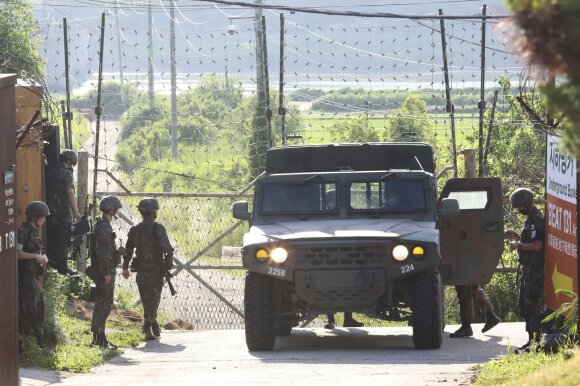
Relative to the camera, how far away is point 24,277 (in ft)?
39.3

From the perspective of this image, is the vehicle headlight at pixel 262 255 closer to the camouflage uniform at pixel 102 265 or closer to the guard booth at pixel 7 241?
the camouflage uniform at pixel 102 265

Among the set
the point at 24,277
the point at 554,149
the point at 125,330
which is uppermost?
the point at 554,149

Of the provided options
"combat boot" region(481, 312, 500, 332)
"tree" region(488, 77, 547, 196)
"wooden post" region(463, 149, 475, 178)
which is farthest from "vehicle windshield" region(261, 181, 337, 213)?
"tree" region(488, 77, 547, 196)

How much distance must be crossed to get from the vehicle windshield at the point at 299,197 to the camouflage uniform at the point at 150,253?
125 centimetres

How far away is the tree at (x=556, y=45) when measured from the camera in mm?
4129

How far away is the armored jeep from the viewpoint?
40.5 ft

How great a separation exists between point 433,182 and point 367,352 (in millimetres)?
2100

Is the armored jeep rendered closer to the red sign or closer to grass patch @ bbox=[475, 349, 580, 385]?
the red sign

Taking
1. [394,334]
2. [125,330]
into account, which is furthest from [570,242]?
[125,330]

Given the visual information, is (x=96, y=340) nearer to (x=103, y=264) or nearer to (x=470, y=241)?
(x=103, y=264)

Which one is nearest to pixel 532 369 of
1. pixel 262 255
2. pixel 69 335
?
pixel 262 255

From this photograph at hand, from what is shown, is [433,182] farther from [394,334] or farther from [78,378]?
[78,378]

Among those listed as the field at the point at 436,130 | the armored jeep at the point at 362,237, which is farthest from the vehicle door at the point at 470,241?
the field at the point at 436,130

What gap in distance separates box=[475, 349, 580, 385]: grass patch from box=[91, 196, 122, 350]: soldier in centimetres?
436
